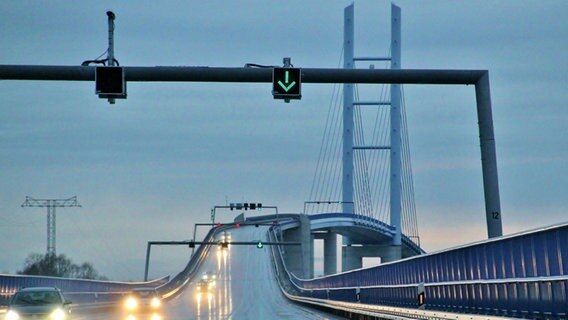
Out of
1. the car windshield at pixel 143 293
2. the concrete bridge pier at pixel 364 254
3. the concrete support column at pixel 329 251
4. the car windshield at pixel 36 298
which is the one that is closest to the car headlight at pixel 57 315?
the car windshield at pixel 36 298

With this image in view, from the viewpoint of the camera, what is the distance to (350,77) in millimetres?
32844

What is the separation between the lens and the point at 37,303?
131 feet

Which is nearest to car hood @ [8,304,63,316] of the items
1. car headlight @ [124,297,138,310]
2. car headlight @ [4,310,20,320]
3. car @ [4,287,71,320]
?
car @ [4,287,71,320]

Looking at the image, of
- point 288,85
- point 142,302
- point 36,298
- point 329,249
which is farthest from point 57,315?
point 329,249

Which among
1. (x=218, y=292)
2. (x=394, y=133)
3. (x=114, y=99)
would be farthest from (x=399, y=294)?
(x=394, y=133)

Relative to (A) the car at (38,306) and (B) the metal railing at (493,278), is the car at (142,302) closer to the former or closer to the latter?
(B) the metal railing at (493,278)

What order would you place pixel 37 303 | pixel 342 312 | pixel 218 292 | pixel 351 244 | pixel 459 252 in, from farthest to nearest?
1. pixel 351 244
2. pixel 218 292
3. pixel 342 312
4. pixel 37 303
5. pixel 459 252

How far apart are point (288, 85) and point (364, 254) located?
120 metres

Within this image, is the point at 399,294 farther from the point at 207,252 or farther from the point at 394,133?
the point at 207,252

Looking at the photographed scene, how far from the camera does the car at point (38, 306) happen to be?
39156mm

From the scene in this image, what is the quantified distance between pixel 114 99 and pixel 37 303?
10.4 m

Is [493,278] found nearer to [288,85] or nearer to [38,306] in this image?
[288,85]

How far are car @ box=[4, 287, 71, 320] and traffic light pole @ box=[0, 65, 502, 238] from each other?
10104 millimetres

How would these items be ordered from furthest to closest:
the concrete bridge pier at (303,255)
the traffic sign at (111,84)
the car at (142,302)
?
the concrete bridge pier at (303,255)
the car at (142,302)
the traffic sign at (111,84)
